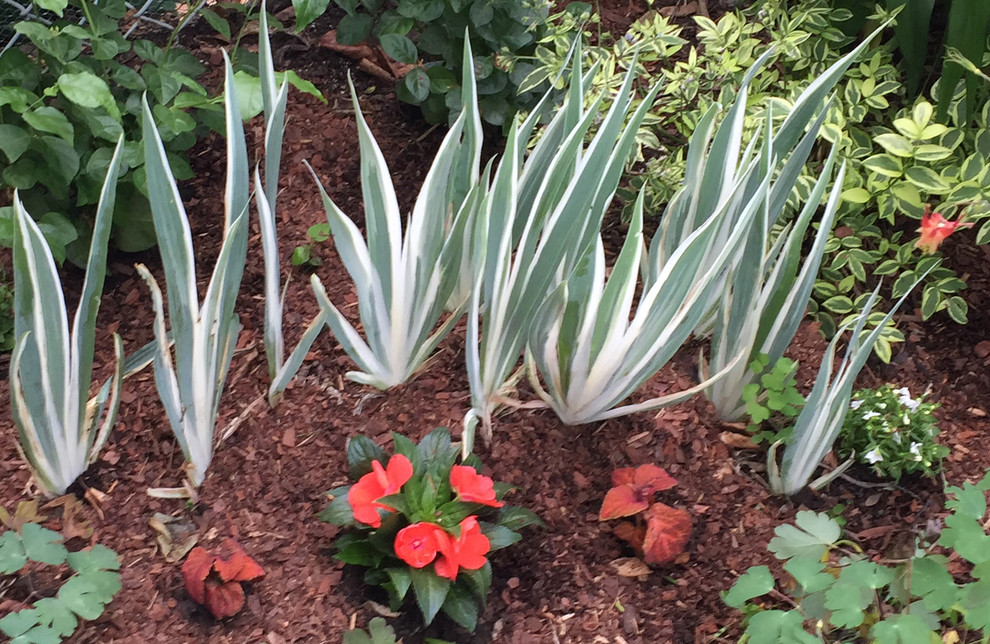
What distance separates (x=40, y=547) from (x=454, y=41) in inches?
47.0

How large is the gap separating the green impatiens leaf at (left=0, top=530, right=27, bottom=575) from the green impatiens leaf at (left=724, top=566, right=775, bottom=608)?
3.07 feet

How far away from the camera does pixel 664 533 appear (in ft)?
4.31

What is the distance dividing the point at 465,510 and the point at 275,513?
320 millimetres

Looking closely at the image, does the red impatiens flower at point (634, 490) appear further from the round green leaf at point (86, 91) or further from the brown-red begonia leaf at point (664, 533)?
the round green leaf at point (86, 91)

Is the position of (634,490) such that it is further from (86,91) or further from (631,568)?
(86,91)

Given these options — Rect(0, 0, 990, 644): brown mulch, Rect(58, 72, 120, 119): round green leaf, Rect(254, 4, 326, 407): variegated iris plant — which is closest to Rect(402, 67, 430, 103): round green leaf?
Rect(0, 0, 990, 644): brown mulch

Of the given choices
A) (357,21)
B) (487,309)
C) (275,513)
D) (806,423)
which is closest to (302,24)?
(357,21)

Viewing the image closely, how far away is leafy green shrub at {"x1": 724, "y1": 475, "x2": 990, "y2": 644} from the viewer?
1.11 metres

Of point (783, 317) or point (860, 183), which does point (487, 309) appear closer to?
point (783, 317)

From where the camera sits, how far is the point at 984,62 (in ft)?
5.44

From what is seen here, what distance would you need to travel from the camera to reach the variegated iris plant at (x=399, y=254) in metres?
1.29

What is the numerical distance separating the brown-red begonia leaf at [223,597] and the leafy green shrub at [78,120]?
2.06ft

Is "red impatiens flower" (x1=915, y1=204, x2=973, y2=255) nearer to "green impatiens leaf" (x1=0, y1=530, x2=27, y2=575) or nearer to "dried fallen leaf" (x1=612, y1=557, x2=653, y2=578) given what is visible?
"dried fallen leaf" (x1=612, y1=557, x2=653, y2=578)

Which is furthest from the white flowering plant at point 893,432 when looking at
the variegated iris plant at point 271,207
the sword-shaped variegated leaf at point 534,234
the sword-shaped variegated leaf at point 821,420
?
the variegated iris plant at point 271,207
